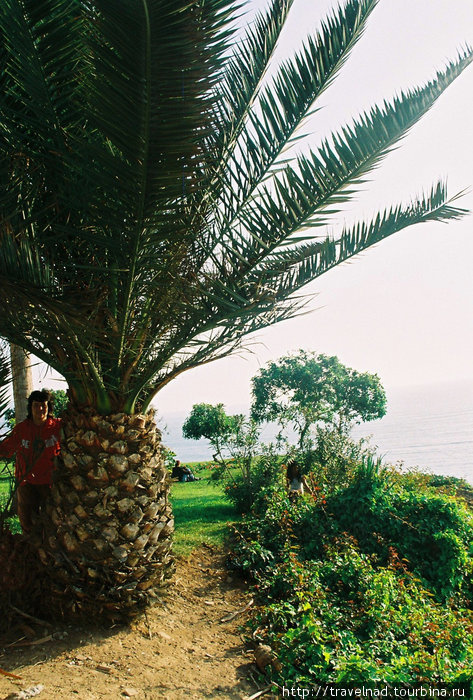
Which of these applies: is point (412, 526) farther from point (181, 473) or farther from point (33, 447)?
point (181, 473)

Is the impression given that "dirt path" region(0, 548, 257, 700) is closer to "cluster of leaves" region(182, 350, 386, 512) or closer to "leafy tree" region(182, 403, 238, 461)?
"cluster of leaves" region(182, 350, 386, 512)

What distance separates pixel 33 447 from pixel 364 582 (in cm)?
330

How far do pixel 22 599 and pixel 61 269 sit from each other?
8.74ft

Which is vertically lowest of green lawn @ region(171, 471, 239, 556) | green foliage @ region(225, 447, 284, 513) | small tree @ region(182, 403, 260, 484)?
green lawn @ region(171, 471, 239, 556)

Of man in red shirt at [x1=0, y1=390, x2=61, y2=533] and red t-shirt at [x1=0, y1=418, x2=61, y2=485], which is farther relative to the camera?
man in red shirt at [x1=0, y1=390, x2=61, y2=533]

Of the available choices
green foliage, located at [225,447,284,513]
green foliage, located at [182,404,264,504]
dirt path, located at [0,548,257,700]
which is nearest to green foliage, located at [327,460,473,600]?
dirt path, located at [0,548,257,700]

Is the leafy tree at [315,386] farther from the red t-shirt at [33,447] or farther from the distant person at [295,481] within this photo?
the red t-shirt at [33,447]

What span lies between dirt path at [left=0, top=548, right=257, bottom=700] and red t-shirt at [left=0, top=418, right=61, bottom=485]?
47.2 inches

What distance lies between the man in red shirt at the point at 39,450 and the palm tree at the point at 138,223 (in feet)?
1.42

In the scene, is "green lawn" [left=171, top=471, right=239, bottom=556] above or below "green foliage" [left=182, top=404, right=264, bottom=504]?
below

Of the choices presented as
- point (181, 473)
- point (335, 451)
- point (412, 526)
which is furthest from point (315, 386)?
point (412, 526)

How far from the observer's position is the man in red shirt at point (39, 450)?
4402 mm

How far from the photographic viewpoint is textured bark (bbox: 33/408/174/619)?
3926 mm

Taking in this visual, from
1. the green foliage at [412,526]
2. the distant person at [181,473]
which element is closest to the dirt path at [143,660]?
the green foliage at [412,526]
